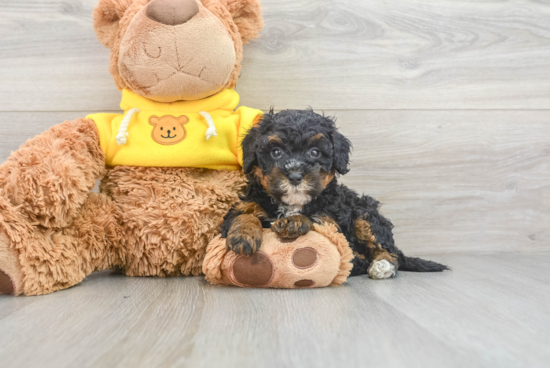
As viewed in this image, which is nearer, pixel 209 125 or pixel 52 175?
pixel 52 175

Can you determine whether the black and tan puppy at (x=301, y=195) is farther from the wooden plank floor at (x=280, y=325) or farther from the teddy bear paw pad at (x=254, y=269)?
the wooden plank floor at (x=280, y=325)

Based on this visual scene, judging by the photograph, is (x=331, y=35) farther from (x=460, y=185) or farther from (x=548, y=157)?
(x=548, y=157)

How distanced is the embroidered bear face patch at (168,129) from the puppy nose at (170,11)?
1.19ft

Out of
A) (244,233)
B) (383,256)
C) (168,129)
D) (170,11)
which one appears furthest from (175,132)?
(383,256)

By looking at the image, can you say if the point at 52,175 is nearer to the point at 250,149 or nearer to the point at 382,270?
the point at 250,149

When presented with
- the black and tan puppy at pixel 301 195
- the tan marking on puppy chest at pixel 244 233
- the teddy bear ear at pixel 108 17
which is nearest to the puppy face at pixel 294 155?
the black and tan puppy at pixel 301 195

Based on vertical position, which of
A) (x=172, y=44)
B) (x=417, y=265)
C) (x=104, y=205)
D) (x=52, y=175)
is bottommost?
(x=417, y=265)

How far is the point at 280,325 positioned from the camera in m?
1.10

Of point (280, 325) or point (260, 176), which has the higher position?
point (260, 176)

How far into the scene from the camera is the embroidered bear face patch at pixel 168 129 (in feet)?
5.78

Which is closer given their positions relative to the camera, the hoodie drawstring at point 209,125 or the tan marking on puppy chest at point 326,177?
the tan marking on puppy chest at point 326,177

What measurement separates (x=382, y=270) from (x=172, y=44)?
115 cm

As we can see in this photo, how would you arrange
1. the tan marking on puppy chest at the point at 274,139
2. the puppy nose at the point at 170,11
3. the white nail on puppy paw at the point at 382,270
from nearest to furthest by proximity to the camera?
1. the tan marking on puppy chest at the point at 274,139
2. the puppy nose at the point at 170,11
3. the white nail on puppy paw at the point at 382,270

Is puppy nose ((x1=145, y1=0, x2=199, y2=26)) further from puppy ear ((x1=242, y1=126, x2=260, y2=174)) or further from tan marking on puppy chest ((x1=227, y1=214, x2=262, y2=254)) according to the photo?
tan marking on puppy chest ((x1=227, y1=214, x2=262, y2=254))
